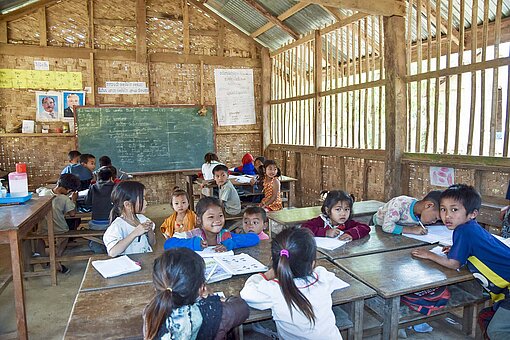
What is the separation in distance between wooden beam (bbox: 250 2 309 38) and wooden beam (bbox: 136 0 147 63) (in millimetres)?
2112

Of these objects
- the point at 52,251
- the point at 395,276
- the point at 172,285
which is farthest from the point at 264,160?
the point at 172,285

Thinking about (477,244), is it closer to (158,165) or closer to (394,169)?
(394,169)

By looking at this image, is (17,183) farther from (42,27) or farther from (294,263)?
(42,27)

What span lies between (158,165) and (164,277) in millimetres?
6004

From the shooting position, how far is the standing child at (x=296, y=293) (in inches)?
56.9

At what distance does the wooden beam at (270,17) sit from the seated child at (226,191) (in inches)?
130

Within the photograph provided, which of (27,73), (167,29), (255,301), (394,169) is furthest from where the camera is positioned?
(167,29)

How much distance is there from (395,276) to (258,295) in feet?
2.49

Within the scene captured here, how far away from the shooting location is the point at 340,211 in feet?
8.29

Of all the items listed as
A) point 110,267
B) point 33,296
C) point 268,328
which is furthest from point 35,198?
point 268,328

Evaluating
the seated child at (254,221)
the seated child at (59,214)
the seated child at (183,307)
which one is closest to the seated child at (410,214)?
the seated child at (254,221)

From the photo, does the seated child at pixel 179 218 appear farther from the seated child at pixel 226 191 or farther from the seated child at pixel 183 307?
the seated child at pixel 183 307

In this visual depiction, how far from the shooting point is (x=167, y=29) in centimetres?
700

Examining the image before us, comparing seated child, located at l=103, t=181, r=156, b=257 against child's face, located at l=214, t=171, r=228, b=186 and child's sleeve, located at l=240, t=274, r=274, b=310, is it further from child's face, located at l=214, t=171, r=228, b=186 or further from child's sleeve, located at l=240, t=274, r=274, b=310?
child's face, located at l=214, t=171, r=228, b=186
